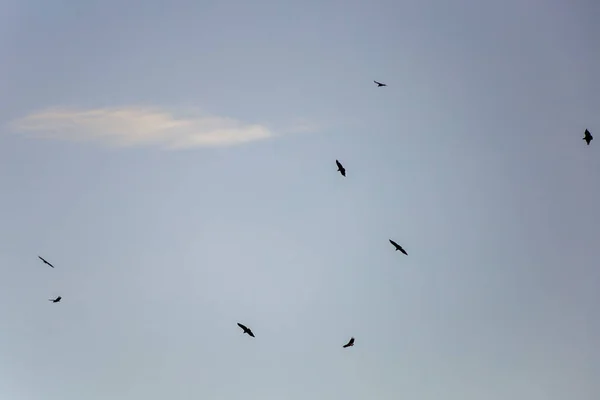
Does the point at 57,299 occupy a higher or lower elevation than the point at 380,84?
lower

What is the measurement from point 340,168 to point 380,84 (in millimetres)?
31645

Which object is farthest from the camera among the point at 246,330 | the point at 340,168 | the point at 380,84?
the point at 380,84

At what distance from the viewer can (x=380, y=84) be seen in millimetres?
184125

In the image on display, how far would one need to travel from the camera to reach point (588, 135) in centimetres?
16175

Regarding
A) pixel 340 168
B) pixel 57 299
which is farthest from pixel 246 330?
pixel 57 299

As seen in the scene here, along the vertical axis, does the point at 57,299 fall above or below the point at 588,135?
below

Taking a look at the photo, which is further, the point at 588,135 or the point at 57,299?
the point at 57,299

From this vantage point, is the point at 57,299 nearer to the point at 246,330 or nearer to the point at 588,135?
the point at 246,330

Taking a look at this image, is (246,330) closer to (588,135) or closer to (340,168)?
(340,168)

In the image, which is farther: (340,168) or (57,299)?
(57,299)

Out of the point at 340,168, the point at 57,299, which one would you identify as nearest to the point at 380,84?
the point at 340,168

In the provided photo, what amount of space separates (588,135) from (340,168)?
3256 cm

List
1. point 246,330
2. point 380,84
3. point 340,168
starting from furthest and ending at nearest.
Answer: point 380,84
point 246,330
point 340,168

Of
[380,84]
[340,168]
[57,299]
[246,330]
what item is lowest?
[57,299]
